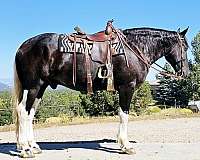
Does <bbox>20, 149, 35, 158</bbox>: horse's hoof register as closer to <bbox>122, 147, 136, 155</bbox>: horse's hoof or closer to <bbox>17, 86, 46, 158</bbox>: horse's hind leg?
<bbox>17, 86, 46, 158</bbox>: horse's hind leg

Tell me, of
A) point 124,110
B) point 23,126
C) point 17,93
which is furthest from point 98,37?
point 23,126

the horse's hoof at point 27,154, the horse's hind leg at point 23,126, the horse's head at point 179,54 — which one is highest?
the horse's head at point 179,54

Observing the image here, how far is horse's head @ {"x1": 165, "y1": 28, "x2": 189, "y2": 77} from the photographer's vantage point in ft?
25.0

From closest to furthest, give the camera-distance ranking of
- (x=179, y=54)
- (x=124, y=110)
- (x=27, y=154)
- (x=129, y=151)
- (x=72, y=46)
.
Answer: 1. (x=27, y=154)
2. (x=72, y=46)
3. (x=129, y=151)
4. (x=124, y=110)
5. (x=179, y=54)

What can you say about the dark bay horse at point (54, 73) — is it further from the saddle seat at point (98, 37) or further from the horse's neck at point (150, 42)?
the saddle seat at point (98, 37)

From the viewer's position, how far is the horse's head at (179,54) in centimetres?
761

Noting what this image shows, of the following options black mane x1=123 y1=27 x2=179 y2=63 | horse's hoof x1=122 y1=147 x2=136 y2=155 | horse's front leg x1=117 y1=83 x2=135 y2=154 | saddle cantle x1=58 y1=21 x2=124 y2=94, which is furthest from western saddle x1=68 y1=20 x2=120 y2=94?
horse's hoof x1=122 y1=147 x2=136 y2=155

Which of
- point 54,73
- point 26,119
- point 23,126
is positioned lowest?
point 23,126

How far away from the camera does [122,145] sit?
7.41m

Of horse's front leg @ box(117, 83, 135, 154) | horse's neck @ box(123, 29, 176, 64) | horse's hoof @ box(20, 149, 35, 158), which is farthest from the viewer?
horse's neck @ box(123, 29, 176, 64)

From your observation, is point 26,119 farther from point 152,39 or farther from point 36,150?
point 152,39

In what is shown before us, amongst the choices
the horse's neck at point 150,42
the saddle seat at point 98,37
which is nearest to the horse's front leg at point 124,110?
the horse's neck at point 150,42

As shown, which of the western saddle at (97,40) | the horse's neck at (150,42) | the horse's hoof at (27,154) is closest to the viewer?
the horse's hoof at (27,154)

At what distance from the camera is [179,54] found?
24.9ft
